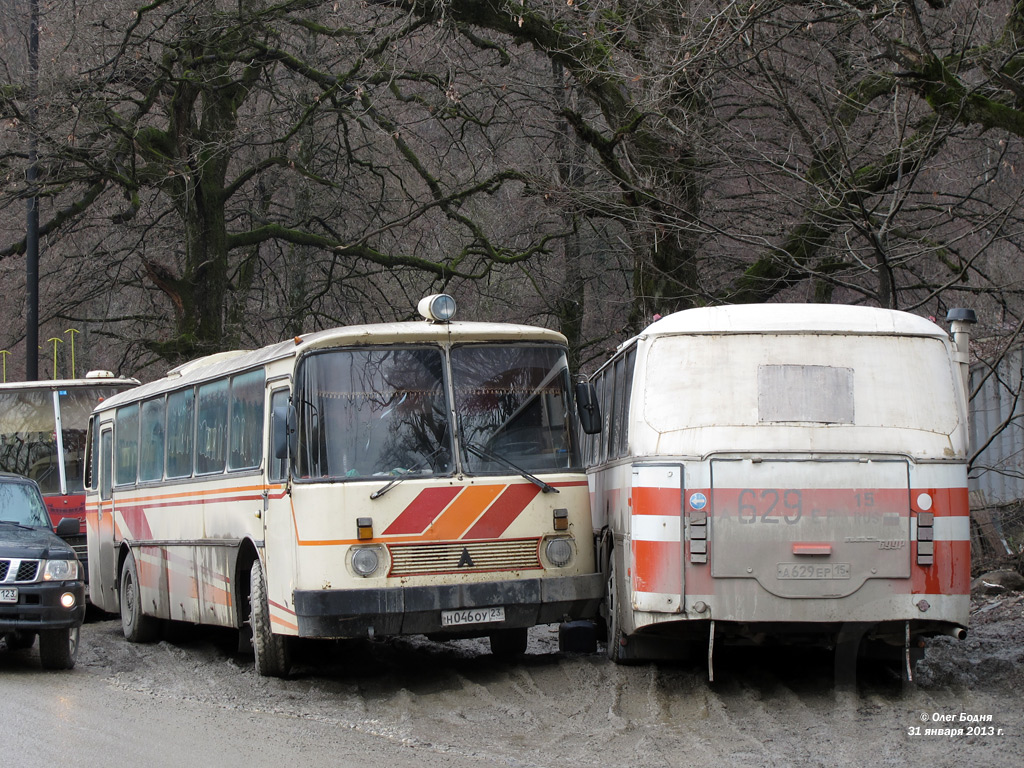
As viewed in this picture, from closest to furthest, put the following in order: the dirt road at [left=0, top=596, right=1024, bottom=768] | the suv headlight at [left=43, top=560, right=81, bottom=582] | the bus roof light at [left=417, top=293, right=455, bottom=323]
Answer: the dirt road at [left=0, top=596, right=1024, bottom=768]
the bus roof light at [left=417, top=293, right=455, bottom=323]
the suv headlight at [left=43, top=560, right=81, bottom=582]

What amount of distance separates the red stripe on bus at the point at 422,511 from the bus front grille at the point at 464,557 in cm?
13

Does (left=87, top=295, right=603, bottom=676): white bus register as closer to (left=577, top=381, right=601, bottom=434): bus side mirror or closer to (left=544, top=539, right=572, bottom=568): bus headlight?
(left=544, top=539, right=572, bottom=568): bus headlight

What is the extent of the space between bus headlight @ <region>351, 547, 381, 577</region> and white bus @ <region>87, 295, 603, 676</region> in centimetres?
1

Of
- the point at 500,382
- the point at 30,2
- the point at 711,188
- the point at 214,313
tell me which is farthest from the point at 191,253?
the point at 500,382

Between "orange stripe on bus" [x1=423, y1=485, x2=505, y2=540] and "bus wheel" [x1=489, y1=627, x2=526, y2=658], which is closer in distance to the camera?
"orange stripe on bus" [x1=423, y1=485, x2=505, y2=540]

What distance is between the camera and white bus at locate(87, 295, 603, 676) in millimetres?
9547

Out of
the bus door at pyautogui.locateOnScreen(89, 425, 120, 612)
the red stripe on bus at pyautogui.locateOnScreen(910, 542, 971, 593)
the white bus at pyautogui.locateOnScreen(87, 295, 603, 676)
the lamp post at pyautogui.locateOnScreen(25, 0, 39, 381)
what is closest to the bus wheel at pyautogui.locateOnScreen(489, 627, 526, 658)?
the white bus at pyautogui.locateOnScreen(87, 295, 603, 676)

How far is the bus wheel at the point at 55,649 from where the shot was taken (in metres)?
10.8

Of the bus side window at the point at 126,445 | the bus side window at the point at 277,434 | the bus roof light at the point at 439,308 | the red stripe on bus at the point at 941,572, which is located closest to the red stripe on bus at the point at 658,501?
the red stripe on bus at the point at 941,572

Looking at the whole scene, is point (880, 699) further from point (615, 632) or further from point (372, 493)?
point (372, 493)

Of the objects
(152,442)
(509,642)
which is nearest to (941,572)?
(509,642)

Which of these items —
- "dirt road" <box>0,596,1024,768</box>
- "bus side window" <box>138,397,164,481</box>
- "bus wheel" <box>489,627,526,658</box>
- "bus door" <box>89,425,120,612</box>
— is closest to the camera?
"dirt road" <box>0,596,1024,768</box>

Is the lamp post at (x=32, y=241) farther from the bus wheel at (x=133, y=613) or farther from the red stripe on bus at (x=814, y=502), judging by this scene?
the red stripe on bus at (x=814, y=502)

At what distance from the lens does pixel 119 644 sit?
1402 cm
